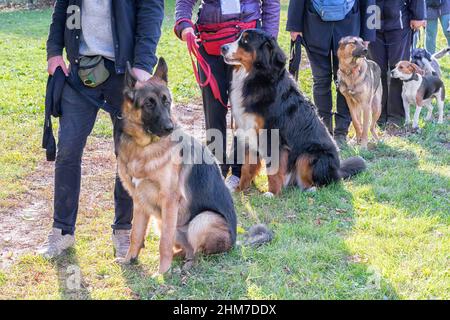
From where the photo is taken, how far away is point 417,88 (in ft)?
27.4

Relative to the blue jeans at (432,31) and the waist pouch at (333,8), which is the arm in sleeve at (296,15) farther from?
the blue jeans at (432,31)

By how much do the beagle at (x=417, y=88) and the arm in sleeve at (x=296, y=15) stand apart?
6.14 feet

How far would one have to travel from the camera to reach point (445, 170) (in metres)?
6.30

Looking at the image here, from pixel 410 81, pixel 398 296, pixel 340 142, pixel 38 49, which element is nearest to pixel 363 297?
pixel 398 296

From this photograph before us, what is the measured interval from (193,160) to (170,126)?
0.45 m

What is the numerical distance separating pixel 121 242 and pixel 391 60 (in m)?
5.36

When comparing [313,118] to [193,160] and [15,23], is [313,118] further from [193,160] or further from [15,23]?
[15,23]

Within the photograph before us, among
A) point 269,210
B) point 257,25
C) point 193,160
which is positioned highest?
point 257,25

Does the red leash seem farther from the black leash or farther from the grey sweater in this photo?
the black leash

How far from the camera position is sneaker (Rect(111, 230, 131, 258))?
4296mm

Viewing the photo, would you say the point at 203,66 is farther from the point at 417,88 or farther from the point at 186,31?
the point at 417,88

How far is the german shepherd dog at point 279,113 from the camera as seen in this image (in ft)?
17.6

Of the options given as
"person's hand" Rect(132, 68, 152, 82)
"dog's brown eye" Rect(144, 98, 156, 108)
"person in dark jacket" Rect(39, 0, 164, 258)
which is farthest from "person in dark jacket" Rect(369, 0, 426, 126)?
"dog's brown eye" Rect(144, 98, 156, 108)

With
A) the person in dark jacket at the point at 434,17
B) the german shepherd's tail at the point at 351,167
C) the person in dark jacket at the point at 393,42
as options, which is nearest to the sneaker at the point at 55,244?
the german shepherd's tail at the point at 351,167
